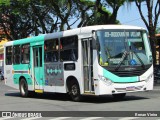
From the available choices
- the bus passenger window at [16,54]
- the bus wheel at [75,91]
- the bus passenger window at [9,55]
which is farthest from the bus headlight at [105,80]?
the bus passenger window at [9,55]

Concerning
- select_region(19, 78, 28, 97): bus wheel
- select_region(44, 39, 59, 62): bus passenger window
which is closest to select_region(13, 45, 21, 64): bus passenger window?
select_region(19, 78, 28, 97): bus wheel

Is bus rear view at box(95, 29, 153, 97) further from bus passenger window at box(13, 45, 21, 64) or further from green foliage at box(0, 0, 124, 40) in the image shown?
green foliage at box(0, 0, 124, 40)

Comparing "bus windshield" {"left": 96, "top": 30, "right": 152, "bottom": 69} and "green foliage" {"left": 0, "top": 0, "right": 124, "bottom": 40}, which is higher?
"green foliage" {"left": 0, "top": 0, "right": 124, "bottom": 40}

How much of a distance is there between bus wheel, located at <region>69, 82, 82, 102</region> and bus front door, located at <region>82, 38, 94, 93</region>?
1.80ft

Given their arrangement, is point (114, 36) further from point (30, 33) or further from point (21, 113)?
point (30, 33)

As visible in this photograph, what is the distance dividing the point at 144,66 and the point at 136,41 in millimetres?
1024

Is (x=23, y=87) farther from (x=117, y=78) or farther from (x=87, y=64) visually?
(x=117, y=78)

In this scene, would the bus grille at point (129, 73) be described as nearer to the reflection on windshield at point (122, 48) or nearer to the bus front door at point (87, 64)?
the reflection on windshield at point (122, 48)

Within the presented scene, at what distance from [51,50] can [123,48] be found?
12.5 ft

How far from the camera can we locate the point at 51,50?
18.4 m

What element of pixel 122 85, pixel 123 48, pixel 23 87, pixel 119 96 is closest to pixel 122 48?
pixel 123 48

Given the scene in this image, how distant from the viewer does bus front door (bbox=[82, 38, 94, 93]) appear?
15898 mm

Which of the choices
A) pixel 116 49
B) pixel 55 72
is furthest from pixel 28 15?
pixel 116 49

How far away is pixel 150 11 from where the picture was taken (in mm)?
28469
